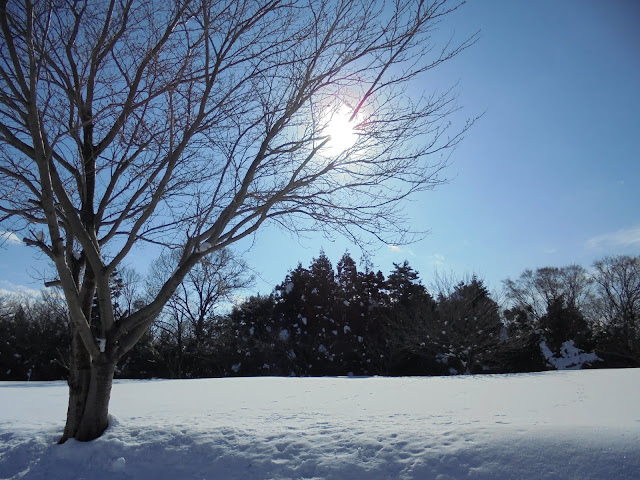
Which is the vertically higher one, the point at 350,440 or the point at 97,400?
the point at 97,400

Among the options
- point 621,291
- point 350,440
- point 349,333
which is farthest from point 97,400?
point 621,291

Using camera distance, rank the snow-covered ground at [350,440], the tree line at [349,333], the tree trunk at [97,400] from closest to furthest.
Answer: the snow-covered ground at [350,440], the tree trunk at [97,400], the tree line at [349,333]

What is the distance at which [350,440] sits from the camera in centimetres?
411

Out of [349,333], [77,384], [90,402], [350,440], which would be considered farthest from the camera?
[349,333]

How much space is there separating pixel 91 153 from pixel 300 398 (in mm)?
5497

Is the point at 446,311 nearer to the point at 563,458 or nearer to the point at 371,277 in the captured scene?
the point at 371,277

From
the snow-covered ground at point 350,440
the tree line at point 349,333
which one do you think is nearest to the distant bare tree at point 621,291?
the tree line at point 349,333

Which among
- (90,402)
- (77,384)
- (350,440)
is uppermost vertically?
(77,384)

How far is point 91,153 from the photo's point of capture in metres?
5.46

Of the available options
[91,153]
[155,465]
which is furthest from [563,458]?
[91,153]

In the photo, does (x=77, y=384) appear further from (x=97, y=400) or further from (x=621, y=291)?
(x=621, y=291)

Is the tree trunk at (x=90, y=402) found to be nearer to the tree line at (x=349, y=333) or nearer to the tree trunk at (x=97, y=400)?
the tree trunk at (x=97, y=400)

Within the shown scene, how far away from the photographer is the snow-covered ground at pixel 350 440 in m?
3.35

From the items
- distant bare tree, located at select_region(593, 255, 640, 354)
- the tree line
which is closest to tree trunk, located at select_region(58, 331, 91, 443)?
the tree line
